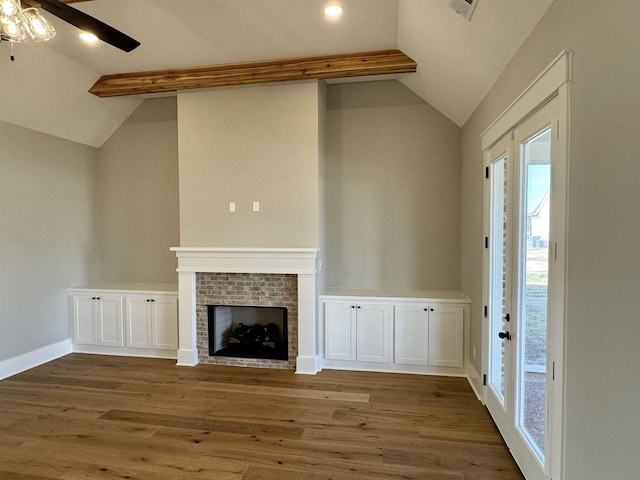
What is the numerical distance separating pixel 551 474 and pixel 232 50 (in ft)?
13.3

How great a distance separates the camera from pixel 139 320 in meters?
4.61

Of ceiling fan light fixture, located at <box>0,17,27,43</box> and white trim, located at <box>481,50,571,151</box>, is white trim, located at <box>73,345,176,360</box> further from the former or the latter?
white trim, located at <box>481,50,571,151</box>

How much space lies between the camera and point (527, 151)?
89.4 inches

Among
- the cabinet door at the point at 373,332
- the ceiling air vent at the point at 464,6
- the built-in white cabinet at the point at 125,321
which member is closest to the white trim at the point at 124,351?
the built-in white cabinet at the point at 125,321

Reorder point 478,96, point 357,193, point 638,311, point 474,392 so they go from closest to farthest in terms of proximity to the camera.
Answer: point 638,311
point 478,96
point 474,392
point 357,193

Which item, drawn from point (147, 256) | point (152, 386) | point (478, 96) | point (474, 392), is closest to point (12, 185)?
point (147, 256)

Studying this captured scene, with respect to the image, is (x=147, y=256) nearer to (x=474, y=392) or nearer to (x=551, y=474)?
(x=474, y=392)

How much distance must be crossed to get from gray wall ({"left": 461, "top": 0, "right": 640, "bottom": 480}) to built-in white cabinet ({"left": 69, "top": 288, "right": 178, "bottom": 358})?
4.05 metres

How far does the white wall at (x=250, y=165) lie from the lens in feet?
13.5

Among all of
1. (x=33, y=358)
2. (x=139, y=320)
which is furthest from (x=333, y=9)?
(x=33, y=358)

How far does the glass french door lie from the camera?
193 cm

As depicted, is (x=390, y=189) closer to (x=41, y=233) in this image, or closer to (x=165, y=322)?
(x=165, y=322)

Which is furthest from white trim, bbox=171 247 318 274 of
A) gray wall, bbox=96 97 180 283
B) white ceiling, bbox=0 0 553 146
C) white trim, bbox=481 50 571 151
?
white trim, bbox=481 50 571 151

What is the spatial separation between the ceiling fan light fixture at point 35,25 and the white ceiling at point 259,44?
0.92 metres
